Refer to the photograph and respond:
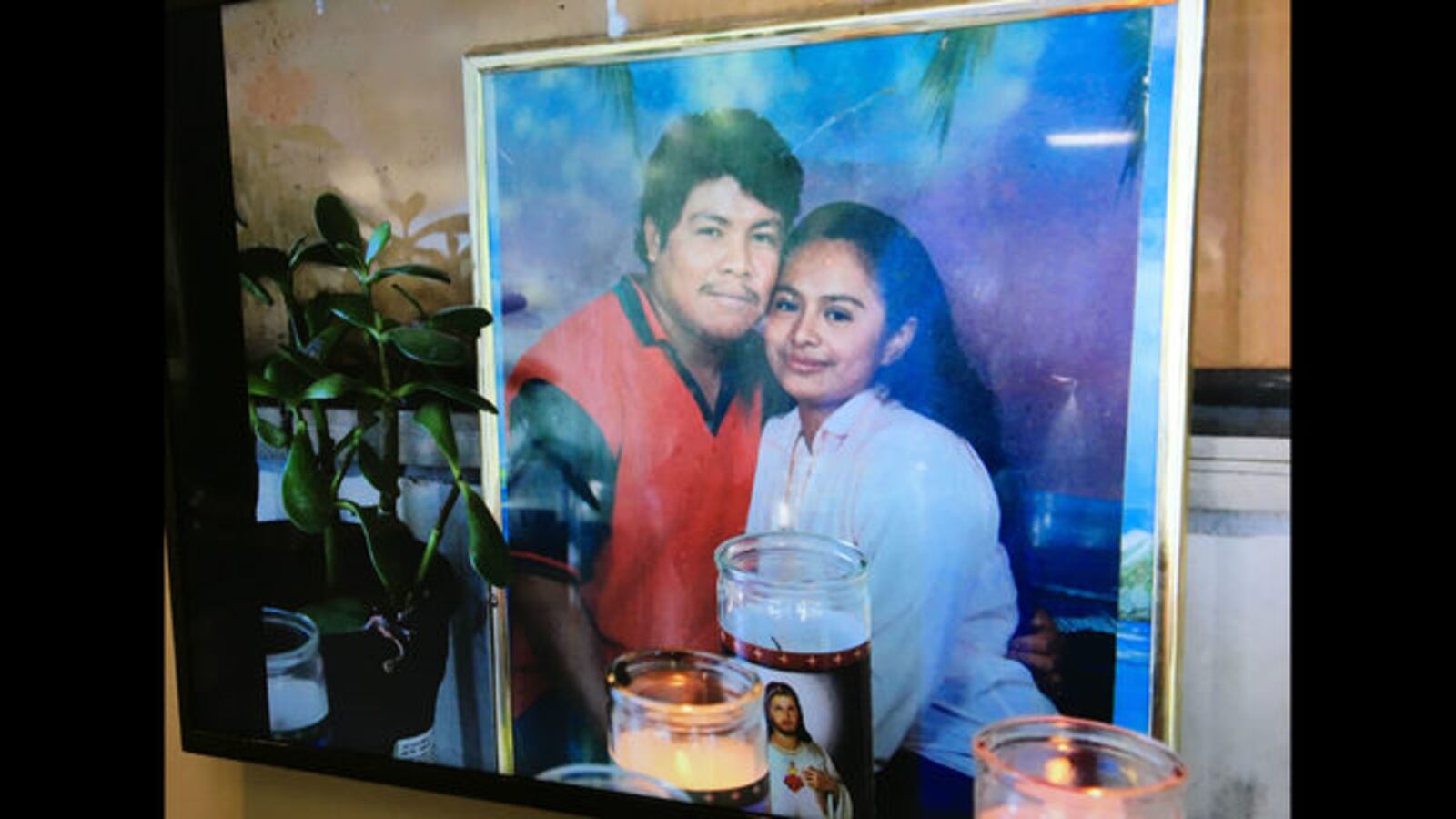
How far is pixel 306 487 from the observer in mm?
1305

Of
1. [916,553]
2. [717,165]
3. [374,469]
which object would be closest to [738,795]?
[916,553]

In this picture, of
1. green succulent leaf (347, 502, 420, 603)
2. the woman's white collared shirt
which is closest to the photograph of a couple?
the woman's white collared shirt

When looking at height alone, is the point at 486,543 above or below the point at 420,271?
below

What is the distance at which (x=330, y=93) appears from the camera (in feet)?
4.17

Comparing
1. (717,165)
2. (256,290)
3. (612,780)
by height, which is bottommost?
(612,780)

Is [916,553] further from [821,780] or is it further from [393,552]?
[393,552]

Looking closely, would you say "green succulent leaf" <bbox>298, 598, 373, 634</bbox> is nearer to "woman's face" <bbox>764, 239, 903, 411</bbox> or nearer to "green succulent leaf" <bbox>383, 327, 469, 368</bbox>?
"green succulent leaf" <bbox>383, 327, 469, 368</bbox>

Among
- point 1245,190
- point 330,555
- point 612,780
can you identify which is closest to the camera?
point 1245,190

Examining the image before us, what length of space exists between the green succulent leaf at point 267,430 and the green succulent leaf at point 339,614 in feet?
0.72

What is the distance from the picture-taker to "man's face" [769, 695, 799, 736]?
43.8 inches

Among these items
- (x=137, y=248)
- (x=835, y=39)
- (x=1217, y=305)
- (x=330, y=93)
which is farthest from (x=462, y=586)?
(x=1217, y=305)

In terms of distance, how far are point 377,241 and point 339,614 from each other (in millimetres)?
493

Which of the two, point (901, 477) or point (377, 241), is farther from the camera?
point (377, 241)

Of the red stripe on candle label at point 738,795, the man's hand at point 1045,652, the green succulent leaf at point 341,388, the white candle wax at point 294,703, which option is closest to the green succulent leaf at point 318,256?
the green succulent leaf at point 341,388
